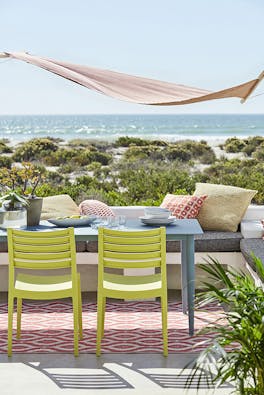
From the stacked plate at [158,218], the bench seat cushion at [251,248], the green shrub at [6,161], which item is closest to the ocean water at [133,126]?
the green shrub at [6,161]

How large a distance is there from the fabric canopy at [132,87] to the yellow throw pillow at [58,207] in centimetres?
195

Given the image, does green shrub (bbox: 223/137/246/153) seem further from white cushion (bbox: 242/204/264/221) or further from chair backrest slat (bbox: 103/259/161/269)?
chair backrest slat (bbox: 103/259/161/269)

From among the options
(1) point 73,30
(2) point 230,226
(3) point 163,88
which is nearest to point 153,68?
(1) point 73,30

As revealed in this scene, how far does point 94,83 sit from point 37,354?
1745mm

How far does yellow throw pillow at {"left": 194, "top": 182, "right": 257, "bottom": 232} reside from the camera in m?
6.84

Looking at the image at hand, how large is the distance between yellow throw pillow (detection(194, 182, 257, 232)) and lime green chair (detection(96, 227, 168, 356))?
206cm

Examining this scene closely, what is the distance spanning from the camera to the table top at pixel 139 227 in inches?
201

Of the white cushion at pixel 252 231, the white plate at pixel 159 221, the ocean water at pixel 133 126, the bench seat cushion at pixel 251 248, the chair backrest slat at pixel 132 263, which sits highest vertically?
the ocean water at pixel 133 126

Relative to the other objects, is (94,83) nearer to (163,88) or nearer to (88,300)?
(163,88)

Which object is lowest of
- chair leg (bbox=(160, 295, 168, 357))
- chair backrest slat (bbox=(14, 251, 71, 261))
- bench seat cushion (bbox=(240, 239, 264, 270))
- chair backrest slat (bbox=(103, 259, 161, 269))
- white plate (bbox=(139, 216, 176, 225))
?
chair leg (bbox=(160, 295, 168, 357))

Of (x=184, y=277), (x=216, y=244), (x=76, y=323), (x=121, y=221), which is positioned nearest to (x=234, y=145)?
(x=216, y=244)

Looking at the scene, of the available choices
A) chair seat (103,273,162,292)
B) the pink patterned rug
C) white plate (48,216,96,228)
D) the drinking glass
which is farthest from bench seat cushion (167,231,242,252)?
chair seat (103,273,162,292)

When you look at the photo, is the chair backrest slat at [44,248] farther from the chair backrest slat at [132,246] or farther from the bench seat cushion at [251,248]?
the bench seat cushion at [251,248]

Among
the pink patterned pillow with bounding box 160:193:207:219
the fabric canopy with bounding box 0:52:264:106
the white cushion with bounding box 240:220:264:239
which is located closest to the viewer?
the fabric canopy with bounding box 0:52:264:106
